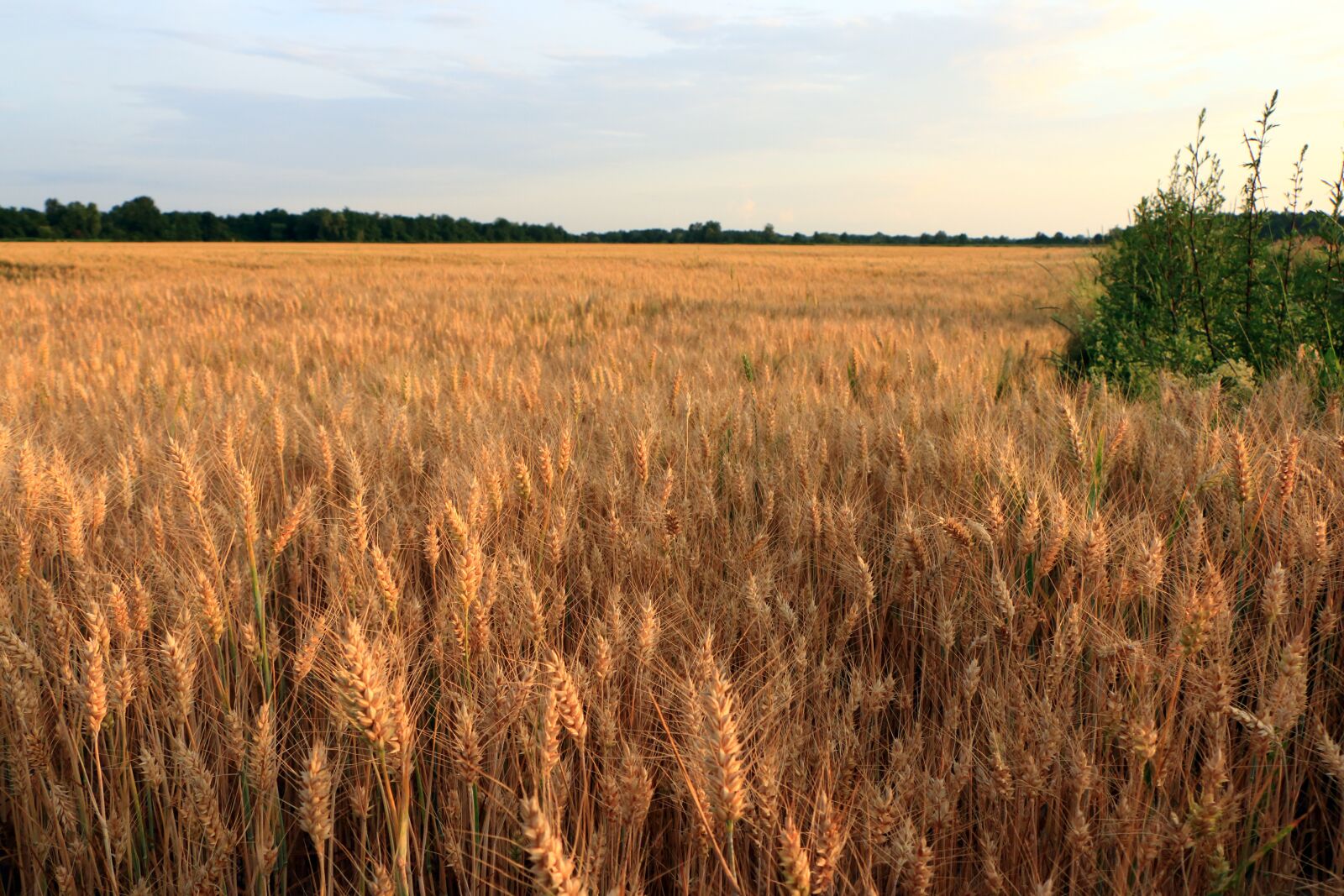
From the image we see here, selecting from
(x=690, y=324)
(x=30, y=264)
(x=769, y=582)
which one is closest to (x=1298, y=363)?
(x=769, y=582)

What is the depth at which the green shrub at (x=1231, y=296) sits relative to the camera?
3275 mm

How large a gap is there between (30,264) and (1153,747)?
85.6 ft

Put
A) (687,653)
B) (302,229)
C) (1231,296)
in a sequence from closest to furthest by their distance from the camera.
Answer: (687,653)
(1231,296)
(302,229)

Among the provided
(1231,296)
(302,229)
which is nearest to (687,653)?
(1231,296)

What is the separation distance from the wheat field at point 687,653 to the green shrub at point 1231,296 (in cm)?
82

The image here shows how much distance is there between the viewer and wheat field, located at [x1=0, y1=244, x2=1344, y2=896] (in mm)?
1111

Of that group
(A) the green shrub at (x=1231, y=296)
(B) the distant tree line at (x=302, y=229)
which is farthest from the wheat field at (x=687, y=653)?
(B) the distant tree line at (x=302, y=229)

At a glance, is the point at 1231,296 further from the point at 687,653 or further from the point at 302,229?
the point at 302,229

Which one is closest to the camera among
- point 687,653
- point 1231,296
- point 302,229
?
point 687,653

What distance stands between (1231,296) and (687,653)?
3894mm

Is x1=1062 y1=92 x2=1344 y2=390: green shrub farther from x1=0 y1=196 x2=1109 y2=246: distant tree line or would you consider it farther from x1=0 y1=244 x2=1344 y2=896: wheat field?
x1=0 y1=196 x2=1109 y2=246: distant tree line

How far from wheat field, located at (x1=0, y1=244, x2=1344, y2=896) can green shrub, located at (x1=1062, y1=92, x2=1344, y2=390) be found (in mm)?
819

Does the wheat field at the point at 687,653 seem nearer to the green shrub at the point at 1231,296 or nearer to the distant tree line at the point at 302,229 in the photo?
the green shrub at the point at 1231,296

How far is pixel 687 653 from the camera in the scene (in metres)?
1.62
